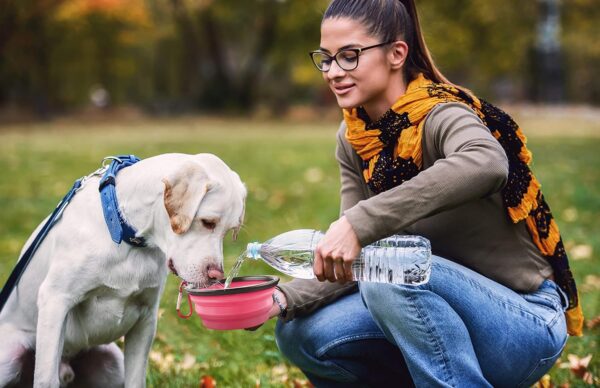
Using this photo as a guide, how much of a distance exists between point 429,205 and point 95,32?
118 feet

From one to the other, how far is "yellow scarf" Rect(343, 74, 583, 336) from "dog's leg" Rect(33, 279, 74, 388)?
1291mm

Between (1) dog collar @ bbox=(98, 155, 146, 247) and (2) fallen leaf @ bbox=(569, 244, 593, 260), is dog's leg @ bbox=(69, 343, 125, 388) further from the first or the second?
(2) fallen leaf @ bbox=(569, 244, 593, 260)

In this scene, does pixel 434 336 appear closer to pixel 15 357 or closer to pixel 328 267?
pixel 328 267

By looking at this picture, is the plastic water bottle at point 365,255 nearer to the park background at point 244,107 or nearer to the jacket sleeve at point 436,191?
the jacket sleeve at point 436,191

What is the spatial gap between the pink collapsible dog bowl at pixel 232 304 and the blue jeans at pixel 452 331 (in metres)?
0.39

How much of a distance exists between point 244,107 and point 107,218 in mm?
28539

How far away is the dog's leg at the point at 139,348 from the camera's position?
3193 mm

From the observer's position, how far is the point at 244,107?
31.2 metres

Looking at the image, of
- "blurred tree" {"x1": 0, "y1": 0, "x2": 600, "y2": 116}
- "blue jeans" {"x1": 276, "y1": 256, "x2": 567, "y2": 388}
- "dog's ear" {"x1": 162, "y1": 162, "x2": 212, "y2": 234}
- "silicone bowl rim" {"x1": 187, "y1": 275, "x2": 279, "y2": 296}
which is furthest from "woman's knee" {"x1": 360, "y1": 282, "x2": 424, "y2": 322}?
"blurred tree" {"x1": 0, "y1": 0, "x2": 600, "y2": 116}

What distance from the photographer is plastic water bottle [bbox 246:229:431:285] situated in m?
2.92

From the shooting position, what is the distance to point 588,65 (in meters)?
33.9

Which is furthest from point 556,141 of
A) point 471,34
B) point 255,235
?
point 471,34

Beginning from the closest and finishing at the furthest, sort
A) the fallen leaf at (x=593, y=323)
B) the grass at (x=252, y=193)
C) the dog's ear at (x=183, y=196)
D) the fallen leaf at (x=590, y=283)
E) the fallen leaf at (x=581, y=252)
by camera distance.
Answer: the dog's ear at (x=183, y=196) < the grass at (x=252, y=193) < the fallen leaf at (x=593, y=323) < the fallen leaf at (x=590, y=283) < the fallen leaf at (x=581, y=252)

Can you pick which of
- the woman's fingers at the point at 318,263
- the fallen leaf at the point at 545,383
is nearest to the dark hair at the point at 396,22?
the woman's fingers at the point at 318,263
